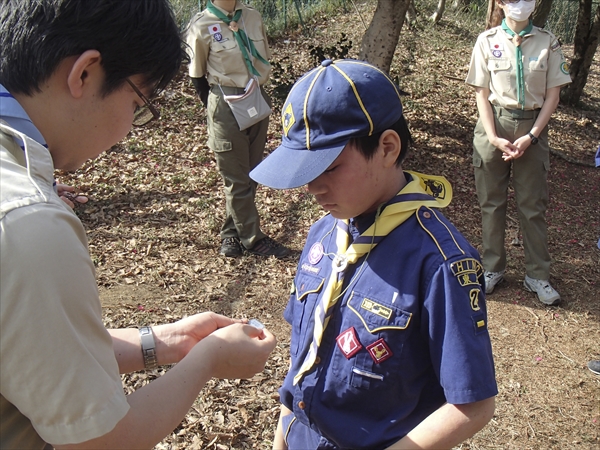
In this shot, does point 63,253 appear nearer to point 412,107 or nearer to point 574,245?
point 574,245

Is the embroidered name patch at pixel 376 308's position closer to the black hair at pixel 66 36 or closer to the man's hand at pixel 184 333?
the man's hand at pixel 184 333

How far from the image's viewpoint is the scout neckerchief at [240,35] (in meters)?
5.10

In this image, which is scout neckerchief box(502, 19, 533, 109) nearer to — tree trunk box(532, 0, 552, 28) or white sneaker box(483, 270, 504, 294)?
white sneaker box(483, 270, 504, 294)

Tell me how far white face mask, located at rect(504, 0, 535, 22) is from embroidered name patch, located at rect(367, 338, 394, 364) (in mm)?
3723

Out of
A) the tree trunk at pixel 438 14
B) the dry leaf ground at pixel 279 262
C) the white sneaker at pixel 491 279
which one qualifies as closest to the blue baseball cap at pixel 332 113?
the dry leaf ground at pixel 279 262

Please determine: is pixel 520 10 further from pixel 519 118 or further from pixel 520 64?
pixel 519 118

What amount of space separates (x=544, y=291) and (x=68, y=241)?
4.56 meters

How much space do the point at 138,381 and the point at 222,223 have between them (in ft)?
8.48

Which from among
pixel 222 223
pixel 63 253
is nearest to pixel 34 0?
pixel 63 253

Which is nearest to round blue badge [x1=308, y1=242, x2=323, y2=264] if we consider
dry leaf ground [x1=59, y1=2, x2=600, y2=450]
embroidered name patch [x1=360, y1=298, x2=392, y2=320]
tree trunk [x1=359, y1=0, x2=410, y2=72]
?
embroidered name patch [x1=360, y1=298, x2=392, y2=320]

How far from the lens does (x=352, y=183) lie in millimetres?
1707

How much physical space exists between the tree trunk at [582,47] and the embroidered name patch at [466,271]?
8.57 metres

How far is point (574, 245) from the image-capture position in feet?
19.7

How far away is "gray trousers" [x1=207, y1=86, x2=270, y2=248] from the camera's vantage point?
521 centimetres
